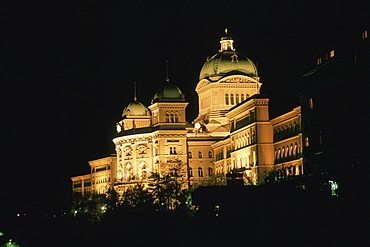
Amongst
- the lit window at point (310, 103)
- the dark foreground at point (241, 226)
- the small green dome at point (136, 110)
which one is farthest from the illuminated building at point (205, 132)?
the dark foreground at point (241, 226)

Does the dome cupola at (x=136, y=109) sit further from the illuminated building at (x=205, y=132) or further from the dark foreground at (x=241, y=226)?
the dark foreground at (x=241, y=226)

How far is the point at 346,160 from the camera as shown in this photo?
310 feet

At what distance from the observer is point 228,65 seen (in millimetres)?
175875

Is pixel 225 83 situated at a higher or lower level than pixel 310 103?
higher

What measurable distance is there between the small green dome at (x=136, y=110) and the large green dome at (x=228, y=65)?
14.0m

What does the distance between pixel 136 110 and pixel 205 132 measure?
14.4 m

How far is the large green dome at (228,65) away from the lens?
17600 cm

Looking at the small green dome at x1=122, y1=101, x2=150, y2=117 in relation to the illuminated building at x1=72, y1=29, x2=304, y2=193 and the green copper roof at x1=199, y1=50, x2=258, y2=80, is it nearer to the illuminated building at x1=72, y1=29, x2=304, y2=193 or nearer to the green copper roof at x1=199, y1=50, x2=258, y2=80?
the illuminated building at x1=72, y1=29, x2=304, y2=193

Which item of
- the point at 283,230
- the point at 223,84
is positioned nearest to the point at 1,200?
the point at 223,84

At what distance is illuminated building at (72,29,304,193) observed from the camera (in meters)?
150

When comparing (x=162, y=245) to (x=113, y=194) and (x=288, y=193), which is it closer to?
Result: (x=288, y=193)

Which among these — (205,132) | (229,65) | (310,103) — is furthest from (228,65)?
(310,103)

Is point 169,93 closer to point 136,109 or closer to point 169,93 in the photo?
point 169,93

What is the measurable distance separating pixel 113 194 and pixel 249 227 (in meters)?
53.8
